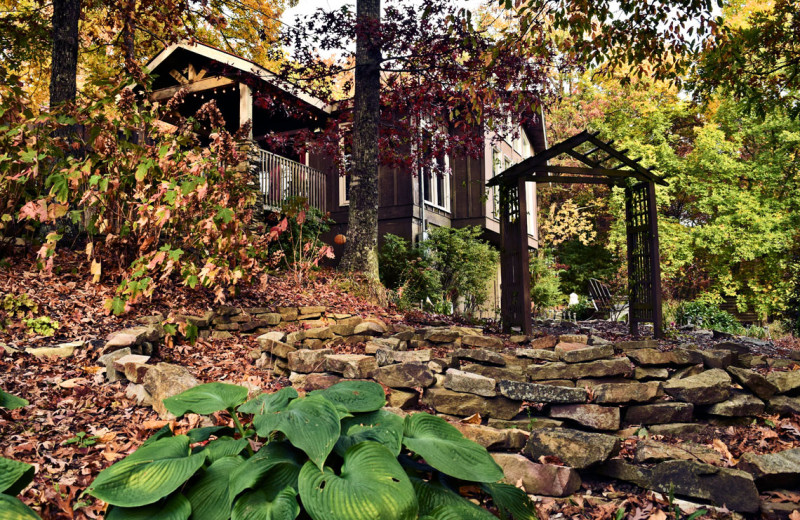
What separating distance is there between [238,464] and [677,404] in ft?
10.6

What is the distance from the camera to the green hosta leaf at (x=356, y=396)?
6.34 feet

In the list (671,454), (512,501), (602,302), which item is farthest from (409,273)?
(512,501)

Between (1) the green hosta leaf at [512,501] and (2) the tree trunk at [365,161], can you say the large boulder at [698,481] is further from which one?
(2) the tree trunk at [365,161]

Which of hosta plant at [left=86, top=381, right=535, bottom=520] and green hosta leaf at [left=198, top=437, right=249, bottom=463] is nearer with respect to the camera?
hosta plant at [left=86, top=381, right=535, bottom=520]

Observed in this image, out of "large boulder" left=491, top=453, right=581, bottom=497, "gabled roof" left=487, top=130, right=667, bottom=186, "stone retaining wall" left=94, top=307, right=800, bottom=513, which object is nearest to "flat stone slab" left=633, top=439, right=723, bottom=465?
"stone retaining wall" left=94, top=307, right=800, bottom=513

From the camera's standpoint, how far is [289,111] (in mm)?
10609

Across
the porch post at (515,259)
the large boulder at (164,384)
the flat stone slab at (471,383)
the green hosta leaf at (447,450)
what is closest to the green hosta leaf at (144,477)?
the green hosta leaf at (447,450)

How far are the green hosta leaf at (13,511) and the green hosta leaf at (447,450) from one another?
1038 mm

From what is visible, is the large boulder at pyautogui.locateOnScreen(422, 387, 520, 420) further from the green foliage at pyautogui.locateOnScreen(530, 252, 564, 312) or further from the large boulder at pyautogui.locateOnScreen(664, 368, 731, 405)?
the green foliage at pyautogui.locateOnScreen(530, 252, 564, 312)

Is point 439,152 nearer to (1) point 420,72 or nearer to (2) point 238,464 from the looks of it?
(1) point 420,72

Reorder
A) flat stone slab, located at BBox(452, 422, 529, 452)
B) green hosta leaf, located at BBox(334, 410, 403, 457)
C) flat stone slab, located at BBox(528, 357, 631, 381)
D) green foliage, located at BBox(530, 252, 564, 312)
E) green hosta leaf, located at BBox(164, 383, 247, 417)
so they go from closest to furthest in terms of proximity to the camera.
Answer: green hosta leaf, located at BBox(334, 410, 403, 457) → green hosta leaf, located at BBox(164, 383, 247, 417) → flat stone slab, located at BBox(452, 422, 529, 452) → flat stone slab, located at BBox(528, 357, 631, 381) → green foliage, located at BBox(530, 252, 564, 312)

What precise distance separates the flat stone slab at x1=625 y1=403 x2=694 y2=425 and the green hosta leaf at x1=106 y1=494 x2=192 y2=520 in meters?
3.18

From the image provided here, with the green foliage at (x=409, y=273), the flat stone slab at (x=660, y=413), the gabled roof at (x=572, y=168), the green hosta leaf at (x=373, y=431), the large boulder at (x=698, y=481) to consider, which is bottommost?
the large boulder at (x=698, y=481)

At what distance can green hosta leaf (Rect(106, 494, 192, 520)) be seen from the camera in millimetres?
1588
